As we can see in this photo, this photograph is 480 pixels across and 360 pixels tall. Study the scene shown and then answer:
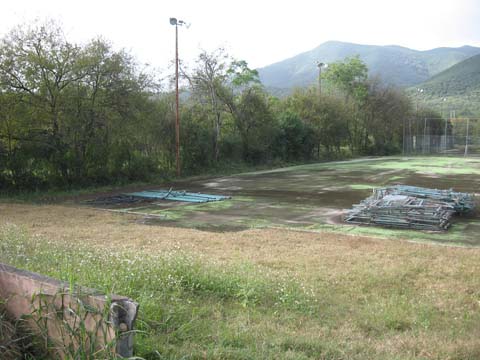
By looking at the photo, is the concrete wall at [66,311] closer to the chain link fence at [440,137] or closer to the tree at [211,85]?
the tree at [211,85]

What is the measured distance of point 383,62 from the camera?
15862cm

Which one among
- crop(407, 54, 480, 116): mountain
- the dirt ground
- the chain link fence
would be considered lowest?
the dirt ground

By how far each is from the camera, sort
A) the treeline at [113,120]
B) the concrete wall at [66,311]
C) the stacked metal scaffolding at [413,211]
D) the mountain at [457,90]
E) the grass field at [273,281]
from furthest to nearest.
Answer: the mountain at [457,90] → the treeline at [113,120] → the stacked metal scaffolding at [413,211] → the grass field at [273,281] → the concrete wall at [66,311]

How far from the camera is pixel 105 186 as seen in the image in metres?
17.8

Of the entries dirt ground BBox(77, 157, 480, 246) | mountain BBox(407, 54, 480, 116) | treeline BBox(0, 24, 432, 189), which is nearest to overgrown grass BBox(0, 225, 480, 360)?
dirt ground BBox(77, 157, 480, 246)

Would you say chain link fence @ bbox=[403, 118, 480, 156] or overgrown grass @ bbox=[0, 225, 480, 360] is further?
chain link fence @ bbox=[403, 118, 480, 156]

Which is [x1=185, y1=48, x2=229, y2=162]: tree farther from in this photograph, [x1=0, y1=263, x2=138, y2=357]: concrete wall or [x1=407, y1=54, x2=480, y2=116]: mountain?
[x1=407, y1=54, x2=480, y2=116]: mountain

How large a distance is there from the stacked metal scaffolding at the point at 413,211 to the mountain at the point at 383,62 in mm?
114809

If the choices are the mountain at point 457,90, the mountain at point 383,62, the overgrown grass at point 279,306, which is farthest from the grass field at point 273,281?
the mountain at point 383,62

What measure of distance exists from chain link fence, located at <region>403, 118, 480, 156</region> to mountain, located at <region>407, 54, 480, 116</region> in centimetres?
1682

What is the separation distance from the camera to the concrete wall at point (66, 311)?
2.38 meters

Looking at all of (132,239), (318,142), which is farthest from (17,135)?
(318,142)

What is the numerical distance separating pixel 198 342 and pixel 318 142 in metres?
31.5

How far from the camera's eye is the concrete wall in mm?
2385
